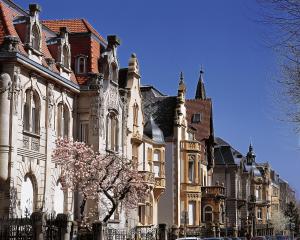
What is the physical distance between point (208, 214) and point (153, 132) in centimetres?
1749

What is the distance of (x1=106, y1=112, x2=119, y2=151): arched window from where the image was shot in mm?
43191

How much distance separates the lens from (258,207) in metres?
109

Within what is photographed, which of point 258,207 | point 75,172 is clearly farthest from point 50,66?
point 258,207

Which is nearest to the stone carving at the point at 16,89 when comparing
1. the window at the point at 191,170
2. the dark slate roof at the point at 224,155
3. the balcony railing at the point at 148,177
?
the balcony railing at the point at 148,177

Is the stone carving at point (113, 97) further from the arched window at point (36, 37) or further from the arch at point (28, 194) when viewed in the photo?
the arch at point (28, 194)

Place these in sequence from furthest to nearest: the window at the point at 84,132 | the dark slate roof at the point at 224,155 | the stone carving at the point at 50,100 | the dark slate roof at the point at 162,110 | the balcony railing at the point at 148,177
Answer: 1. the dark slate roof at the point at 224,155
2. the dark slate roof at the point at 162,110
3. the balcony railing at the point at 148,177
4. the window at the point at 84,132
5. the stone carving at the point at 50,100

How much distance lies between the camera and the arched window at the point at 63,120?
3866cm

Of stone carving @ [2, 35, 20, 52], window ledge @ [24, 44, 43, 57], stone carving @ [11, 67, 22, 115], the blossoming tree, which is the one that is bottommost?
the blossoming tree

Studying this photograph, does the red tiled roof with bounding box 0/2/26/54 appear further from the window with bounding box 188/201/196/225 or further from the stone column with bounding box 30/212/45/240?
the window with bounding box 188/201/196/225

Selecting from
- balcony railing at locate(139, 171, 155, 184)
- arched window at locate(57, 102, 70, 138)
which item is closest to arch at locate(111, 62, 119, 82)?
arched window at locate(57, 102, 70, 138)

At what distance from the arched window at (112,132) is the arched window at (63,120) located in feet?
12.3

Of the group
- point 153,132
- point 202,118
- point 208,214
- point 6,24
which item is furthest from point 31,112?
point 202,118

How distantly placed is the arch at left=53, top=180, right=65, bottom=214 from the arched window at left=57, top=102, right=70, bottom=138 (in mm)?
2907

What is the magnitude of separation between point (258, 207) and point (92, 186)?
7438 centimetres
